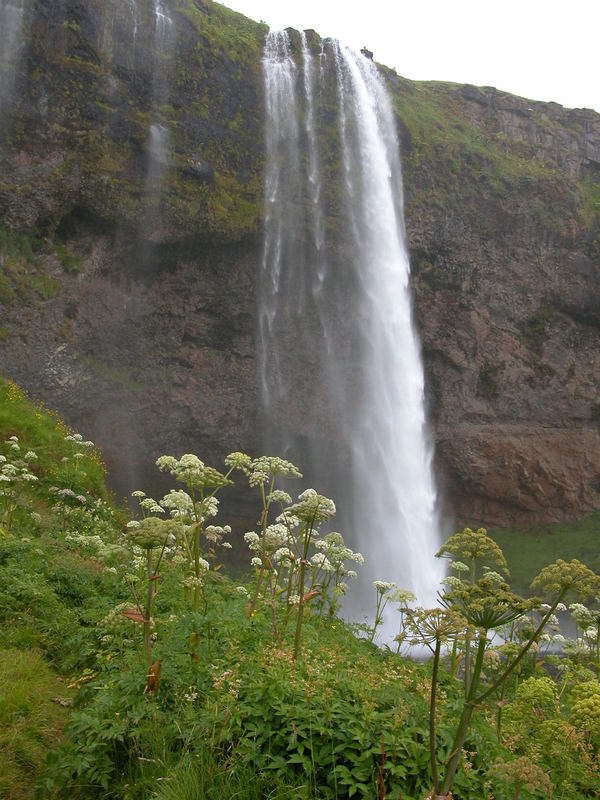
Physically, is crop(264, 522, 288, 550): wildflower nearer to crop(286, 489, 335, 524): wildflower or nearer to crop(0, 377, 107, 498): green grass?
crop(286, 489, 335, 524): wildflower

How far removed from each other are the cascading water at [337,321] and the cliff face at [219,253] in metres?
1.01

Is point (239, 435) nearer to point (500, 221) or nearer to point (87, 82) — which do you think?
point (87, 82)

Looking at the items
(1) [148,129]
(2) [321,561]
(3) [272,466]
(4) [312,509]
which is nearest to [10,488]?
(2) [321,561]

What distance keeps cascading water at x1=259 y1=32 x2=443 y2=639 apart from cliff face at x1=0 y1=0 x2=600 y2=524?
101 centimetres

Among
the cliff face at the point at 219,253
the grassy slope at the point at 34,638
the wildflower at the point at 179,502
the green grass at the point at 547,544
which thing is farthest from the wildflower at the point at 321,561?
the green grass at the point at 547,544

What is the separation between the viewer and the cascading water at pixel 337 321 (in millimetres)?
25438

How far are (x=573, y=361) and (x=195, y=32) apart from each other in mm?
22194

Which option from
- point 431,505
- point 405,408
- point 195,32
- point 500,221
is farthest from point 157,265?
point 500,221

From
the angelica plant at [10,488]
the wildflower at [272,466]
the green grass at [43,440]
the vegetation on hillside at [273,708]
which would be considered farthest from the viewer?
the green grass at [43,440]

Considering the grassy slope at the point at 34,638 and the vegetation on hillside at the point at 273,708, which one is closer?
the vegetation on hillside at the point at 273,708

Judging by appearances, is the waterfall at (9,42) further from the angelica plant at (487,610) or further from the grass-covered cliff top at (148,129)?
the angelica plant at (487,610)

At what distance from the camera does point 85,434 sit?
21.3 metres

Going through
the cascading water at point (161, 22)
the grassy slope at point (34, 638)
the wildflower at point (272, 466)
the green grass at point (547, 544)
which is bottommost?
the grassy slope at point (34, 638)

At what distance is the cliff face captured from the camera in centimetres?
2134
